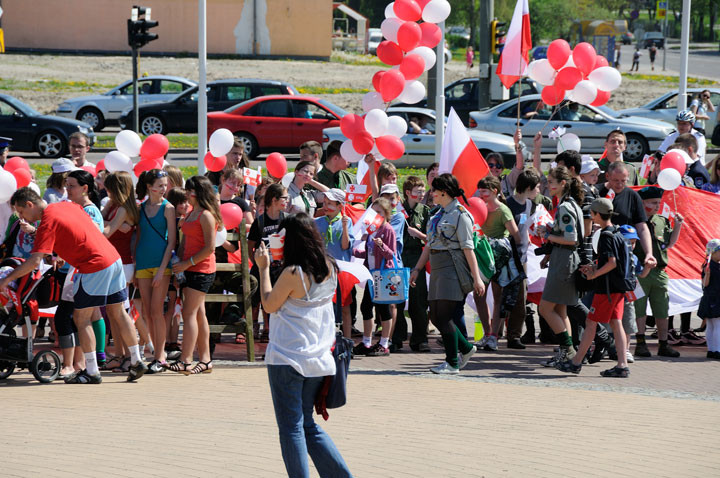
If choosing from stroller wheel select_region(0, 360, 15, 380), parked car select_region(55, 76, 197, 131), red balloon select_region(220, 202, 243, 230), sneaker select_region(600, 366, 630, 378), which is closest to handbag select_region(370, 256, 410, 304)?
red balloon select_region(220, 202, 243, 230)

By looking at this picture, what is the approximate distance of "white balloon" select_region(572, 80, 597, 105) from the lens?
11602mm

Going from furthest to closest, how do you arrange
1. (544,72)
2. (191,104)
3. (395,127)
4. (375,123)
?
(191,104)
(544,72)
(395,127)
(375,123)

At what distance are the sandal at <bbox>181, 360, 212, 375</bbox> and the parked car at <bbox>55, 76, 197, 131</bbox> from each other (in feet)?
68.4

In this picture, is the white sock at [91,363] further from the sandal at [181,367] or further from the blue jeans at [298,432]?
the blue jeans at [298,432]

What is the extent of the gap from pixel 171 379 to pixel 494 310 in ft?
11.5

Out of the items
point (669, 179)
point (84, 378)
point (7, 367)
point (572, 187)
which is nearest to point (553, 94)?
point (669, 179)

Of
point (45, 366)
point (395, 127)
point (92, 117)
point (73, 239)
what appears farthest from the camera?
point (92, 117)

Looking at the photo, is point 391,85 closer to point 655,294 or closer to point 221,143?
point 221,143

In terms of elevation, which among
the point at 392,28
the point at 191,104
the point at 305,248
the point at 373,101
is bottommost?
the point at 305,248

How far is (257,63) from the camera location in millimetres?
52094

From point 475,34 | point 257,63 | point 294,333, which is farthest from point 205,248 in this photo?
point 475,34

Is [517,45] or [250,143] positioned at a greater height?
[517,45]

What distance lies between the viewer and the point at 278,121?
950 inches

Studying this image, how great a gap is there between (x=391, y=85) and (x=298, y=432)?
656 centimetres
